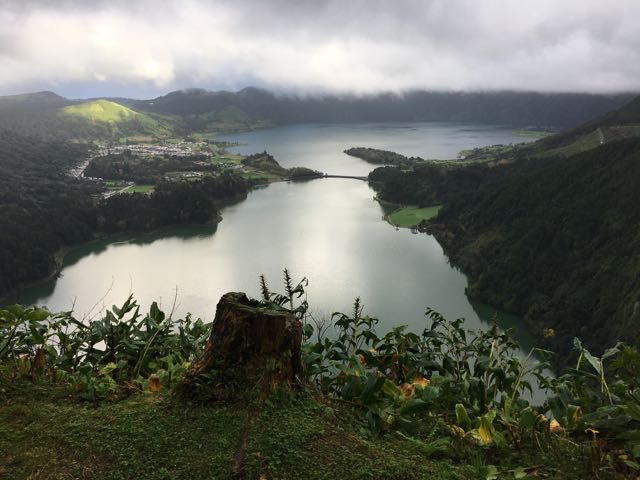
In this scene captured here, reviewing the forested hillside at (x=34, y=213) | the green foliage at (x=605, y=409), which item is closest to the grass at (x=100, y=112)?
the forested hillside at (x=34, y=213)

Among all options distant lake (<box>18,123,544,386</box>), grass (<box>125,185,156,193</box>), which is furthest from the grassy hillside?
distant lake (<box>18,123,544,386</box>)

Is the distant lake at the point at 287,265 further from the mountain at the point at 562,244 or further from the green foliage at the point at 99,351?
the green foliage at the point at 99,351

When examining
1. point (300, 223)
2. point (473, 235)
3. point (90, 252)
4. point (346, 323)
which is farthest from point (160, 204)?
point (346, 323)

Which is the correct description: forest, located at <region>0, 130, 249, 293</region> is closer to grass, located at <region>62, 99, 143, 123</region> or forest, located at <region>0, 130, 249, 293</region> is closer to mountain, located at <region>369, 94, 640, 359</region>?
mountain, located at <region>369, 94, 640, 359</region>

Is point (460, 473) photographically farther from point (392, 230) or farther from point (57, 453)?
point (392, 230)

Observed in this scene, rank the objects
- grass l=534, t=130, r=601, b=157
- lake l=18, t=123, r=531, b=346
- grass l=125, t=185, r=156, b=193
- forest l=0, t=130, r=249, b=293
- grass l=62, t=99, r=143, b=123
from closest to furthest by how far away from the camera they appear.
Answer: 1. lake l=18, t=123, r=531, b=346
2. forest l=0, t=130, r=249, b=293
3. grass l=534, t=130, r=601, b=157
4. grass l=125, t=185, r=156, b=193
5. grass l=62, t=99, r=143, b=123

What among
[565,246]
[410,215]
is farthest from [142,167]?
[565,246]
